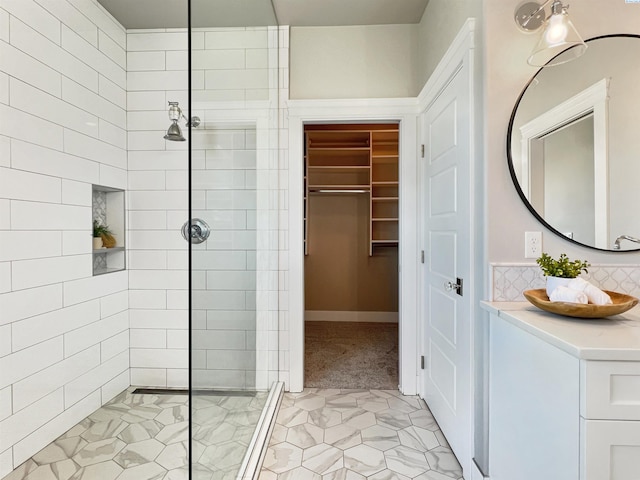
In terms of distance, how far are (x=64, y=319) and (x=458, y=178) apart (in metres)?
2.31

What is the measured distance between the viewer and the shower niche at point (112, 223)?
2.11m

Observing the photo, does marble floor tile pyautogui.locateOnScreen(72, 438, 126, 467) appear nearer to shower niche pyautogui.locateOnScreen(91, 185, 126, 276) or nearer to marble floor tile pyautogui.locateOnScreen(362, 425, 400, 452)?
shower niche pyautogui.locateOnScreen(91, 185, 126, 276)

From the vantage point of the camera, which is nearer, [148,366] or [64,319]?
[64,319]

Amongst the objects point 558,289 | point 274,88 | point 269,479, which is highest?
point 274,88

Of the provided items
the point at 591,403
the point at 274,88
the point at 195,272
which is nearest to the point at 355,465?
the point at 591,403

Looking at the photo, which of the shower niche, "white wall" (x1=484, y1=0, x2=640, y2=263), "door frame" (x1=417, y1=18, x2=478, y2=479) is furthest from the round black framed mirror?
the shower niche

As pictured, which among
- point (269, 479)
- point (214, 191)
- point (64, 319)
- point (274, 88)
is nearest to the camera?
point (214, 191)

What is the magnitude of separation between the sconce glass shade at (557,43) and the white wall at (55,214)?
2343mm

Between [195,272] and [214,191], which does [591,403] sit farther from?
[214,191]

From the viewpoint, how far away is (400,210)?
229cm

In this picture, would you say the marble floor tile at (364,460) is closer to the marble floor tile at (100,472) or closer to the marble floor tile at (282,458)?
the marble floor tile at (282,458)

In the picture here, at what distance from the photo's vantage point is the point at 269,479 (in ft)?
4.88

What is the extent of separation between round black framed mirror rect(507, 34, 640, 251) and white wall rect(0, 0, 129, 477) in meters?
2.30

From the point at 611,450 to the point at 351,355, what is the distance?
93.1 inches
